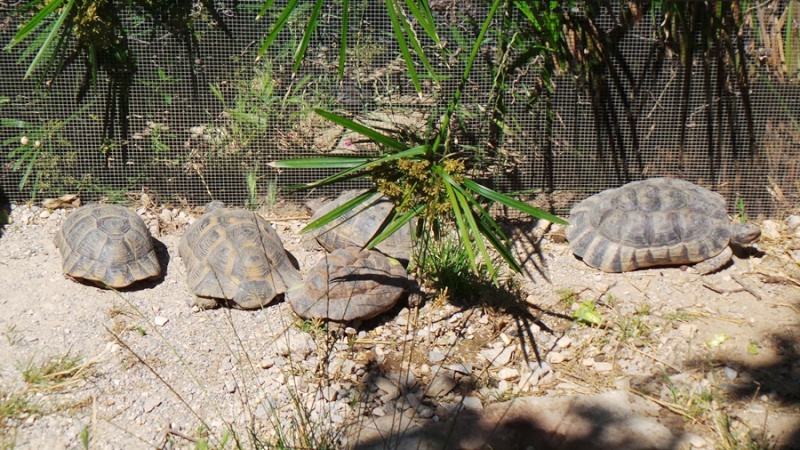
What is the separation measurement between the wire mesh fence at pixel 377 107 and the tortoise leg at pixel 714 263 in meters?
0.72

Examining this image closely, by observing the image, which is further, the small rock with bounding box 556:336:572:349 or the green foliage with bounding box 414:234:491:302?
the green foliage with bounding box 414:234:491:302

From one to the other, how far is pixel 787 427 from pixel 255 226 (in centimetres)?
287

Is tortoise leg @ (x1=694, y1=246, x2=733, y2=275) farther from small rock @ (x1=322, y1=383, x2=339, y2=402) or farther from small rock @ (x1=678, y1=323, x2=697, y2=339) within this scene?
small rock @ (x1=322, y1=383, x2=339, y2=402)

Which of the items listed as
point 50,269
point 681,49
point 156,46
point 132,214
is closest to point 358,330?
point 132,214

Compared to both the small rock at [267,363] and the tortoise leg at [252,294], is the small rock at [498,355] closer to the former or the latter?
the small rock at [267,363]

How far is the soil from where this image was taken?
3.46 m

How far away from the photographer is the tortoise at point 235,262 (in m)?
4.22

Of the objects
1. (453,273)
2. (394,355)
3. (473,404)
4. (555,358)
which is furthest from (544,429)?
(453,273)

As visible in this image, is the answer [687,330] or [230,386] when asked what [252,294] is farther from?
[687,330]

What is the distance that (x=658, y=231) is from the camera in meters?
4.69

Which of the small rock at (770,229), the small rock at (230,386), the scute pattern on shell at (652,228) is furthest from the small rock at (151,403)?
the small rock at (770,229)

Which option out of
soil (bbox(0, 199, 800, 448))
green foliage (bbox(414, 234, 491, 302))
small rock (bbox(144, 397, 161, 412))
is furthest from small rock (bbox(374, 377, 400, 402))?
small rock (bbox(144, 397, 161, 412))

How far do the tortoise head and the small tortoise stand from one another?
205 cm

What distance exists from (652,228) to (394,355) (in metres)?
1.79
